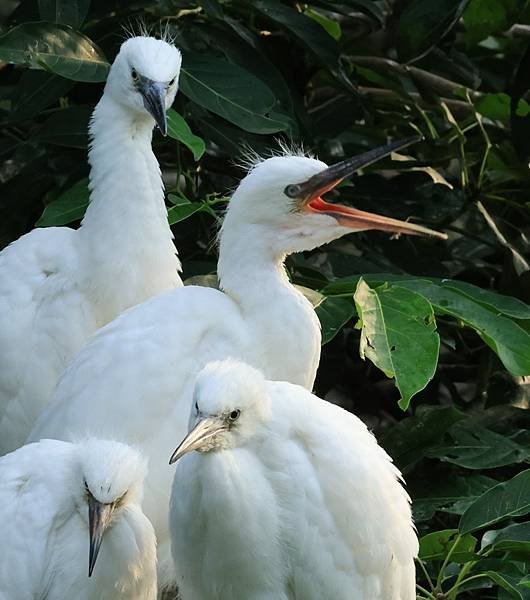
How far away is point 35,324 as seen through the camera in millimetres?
4766

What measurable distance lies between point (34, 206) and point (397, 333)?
1.63 meters

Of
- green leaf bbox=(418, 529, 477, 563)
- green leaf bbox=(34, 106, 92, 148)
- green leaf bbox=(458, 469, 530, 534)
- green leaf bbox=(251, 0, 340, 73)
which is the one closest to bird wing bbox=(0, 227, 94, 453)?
green leaf bbox=(34, 106, 92, 148)

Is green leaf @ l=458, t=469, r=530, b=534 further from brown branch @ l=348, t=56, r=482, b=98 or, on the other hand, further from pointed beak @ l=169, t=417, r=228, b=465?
brown branch @ l=348, t=56, r=482, b=98

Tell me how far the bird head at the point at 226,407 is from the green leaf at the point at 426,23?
162 cm

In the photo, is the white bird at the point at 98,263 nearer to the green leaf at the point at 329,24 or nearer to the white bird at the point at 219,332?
the white bird at the point at 219,332

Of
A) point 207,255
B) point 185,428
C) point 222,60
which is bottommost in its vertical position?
point 207,255

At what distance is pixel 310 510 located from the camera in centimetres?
383

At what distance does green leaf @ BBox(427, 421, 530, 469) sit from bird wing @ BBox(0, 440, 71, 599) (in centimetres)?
115

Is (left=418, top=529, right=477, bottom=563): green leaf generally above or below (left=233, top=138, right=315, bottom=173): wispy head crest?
below

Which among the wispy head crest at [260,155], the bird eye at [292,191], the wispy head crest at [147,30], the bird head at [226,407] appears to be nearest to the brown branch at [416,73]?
the wispy head crest at [260,155]

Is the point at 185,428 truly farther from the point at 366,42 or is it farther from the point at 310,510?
the point at 366,42

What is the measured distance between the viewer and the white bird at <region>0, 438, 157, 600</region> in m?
3.91

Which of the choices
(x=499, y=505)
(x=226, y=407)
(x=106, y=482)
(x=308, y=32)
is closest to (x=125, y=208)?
(x=308, y=32)

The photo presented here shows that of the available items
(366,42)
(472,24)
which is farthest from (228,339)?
(366,42)
